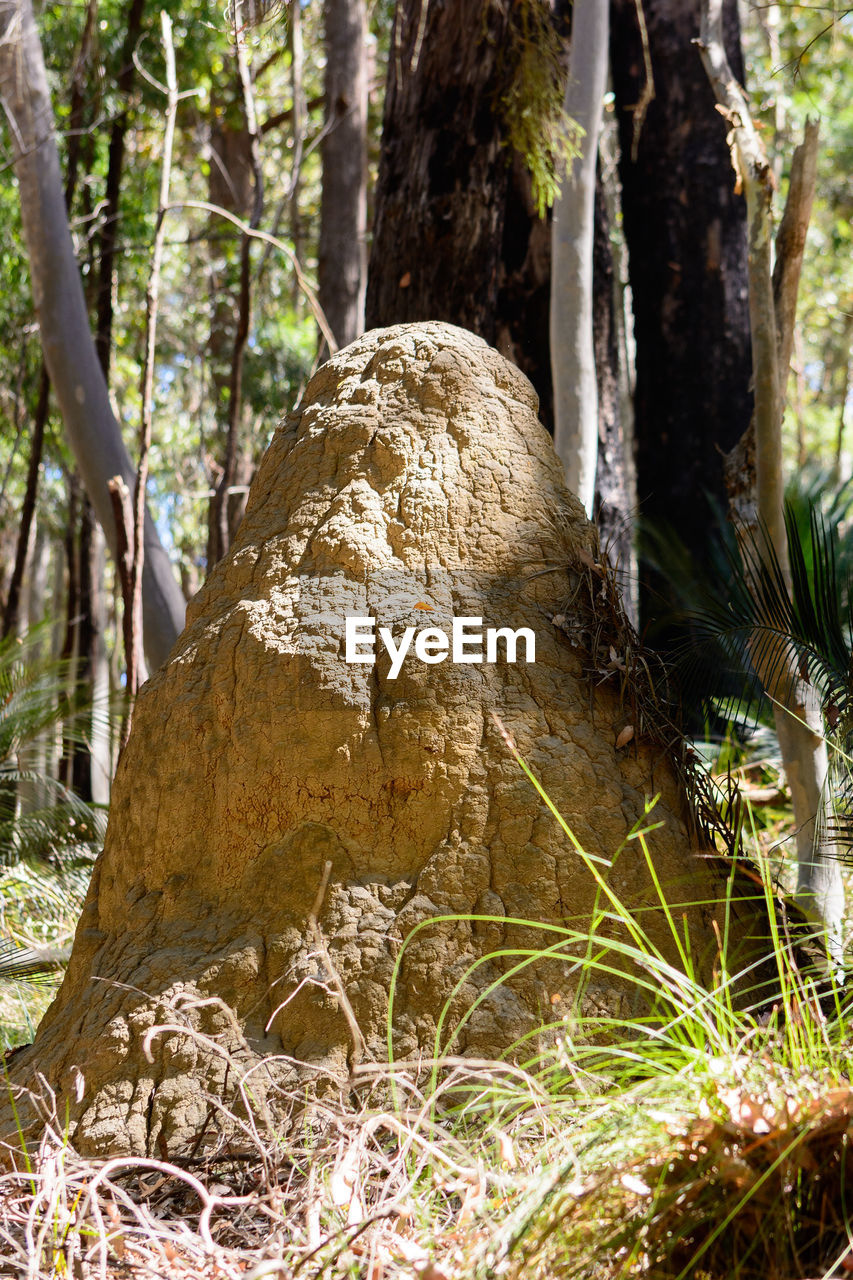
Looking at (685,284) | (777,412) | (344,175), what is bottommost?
(777,412)

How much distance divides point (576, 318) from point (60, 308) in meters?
3.41

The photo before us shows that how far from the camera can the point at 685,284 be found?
754cm

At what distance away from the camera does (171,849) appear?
259 centimetres

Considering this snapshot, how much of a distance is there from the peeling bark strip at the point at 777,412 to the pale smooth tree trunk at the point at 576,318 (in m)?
0.78

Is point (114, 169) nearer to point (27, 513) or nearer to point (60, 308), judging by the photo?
point (60, 308)

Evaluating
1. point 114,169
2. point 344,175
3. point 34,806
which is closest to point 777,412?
point 34,806

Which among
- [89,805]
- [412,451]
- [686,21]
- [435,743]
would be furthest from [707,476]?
[435,743]

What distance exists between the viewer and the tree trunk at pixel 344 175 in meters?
8.24

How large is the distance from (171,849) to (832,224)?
57.4 feet

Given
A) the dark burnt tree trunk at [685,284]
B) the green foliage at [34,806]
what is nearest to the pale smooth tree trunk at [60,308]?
the green foliage at [34,806]

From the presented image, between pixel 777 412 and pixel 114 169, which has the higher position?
pixel 114 169

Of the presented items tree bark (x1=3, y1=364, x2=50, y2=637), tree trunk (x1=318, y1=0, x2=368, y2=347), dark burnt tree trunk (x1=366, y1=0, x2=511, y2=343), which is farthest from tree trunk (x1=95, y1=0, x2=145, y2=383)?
dark burnt tree trunk (x1=366, y1=0, x2=511, y2=343)

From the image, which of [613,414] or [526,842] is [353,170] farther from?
[526,842]

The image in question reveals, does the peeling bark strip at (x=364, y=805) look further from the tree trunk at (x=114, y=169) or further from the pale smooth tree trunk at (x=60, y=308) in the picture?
the tree trunk at (x=114, y=169)
